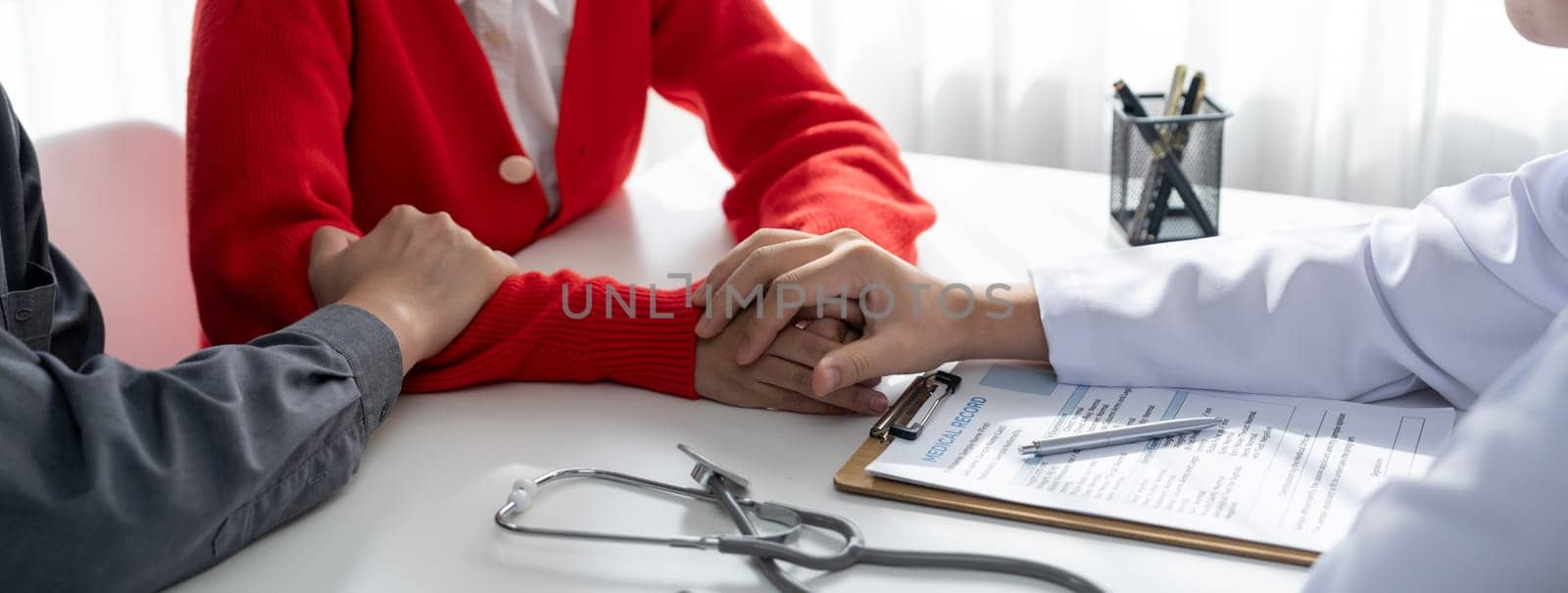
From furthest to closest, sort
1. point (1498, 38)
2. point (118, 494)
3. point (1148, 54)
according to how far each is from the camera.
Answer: point (1148, 54) → point (1498, 38) → point (118, 494)

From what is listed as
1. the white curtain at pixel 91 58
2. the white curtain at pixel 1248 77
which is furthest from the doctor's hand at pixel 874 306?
the white curtain at pixel 91 58

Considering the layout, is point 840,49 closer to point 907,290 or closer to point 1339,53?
point 1339,53

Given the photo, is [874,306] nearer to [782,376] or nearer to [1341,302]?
[782,376]

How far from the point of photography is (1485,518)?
0.52m

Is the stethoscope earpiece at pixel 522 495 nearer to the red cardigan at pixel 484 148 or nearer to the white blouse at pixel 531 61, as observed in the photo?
the red cardigan at pixel 484 148

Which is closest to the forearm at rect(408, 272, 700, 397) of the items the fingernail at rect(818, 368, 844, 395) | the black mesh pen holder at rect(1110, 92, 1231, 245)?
the fingernail at rect(818, 368, 844, 395)

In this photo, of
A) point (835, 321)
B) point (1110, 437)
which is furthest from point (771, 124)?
point (1110, 437)

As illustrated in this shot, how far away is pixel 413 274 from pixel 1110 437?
1.55 feet

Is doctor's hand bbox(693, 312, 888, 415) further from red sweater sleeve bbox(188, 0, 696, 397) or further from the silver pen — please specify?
the silver pen

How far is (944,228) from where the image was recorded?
112cm

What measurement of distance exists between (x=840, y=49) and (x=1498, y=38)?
2.92 ft

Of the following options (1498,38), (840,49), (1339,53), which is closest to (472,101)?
(840,49)

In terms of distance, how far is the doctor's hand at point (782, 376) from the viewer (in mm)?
820

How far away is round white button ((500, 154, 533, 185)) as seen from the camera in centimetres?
114
